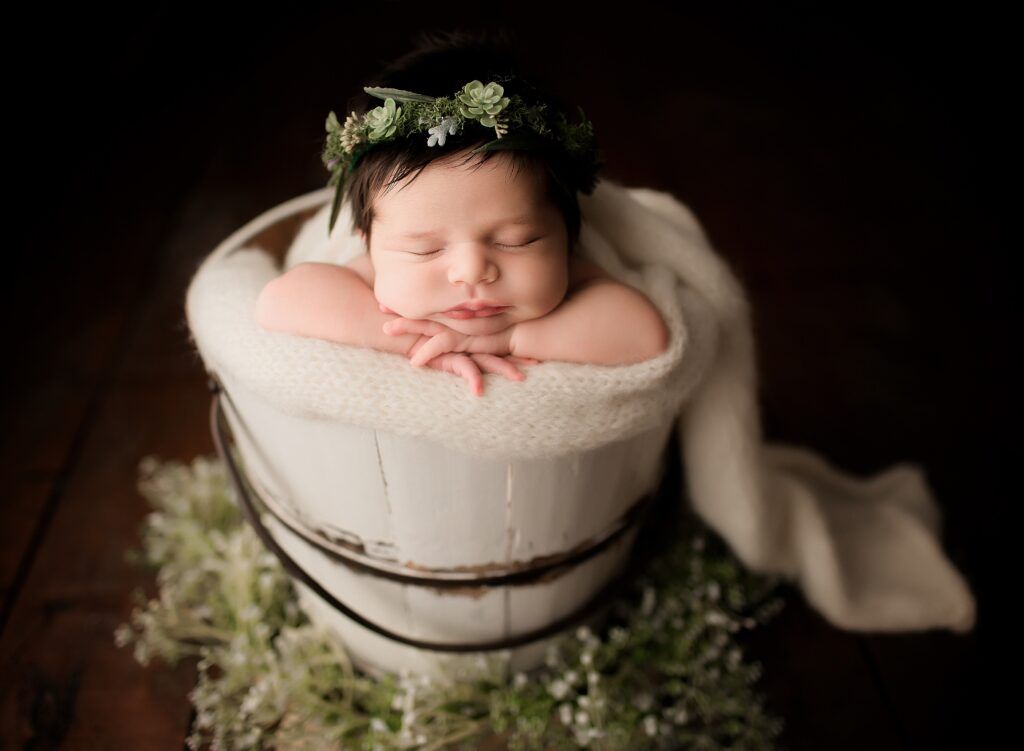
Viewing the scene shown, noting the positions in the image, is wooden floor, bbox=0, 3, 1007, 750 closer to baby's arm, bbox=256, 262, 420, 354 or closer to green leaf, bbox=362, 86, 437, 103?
baby's arm, bbox=256, 262, 420, 354

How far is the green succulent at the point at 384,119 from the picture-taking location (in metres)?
0.82

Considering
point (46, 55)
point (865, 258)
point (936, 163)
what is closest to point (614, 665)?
point (865, 258)

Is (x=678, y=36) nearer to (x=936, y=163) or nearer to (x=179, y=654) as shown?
(x=936, y=163)

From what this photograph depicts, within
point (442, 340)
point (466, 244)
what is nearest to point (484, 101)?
point (466, 244)

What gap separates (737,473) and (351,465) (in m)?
0.59

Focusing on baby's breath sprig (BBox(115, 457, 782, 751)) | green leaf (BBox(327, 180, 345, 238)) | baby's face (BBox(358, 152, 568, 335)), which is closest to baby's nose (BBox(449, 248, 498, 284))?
baby's face (BBox(358, 152, 568, 335))

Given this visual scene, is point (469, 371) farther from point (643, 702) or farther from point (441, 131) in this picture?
point (643, 702)

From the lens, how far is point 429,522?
0.95 m

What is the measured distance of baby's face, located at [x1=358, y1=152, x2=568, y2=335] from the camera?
2.72 ft

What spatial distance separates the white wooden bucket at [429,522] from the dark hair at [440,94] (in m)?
0.26

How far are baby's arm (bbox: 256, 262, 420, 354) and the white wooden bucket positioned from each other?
0.30ft

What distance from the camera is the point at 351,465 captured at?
2.94 feet

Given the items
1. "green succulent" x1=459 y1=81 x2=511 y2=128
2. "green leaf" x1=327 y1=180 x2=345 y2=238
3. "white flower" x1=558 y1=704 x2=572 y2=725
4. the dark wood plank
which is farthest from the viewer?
the dark wood plank

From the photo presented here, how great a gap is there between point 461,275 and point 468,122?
0.16 meters
